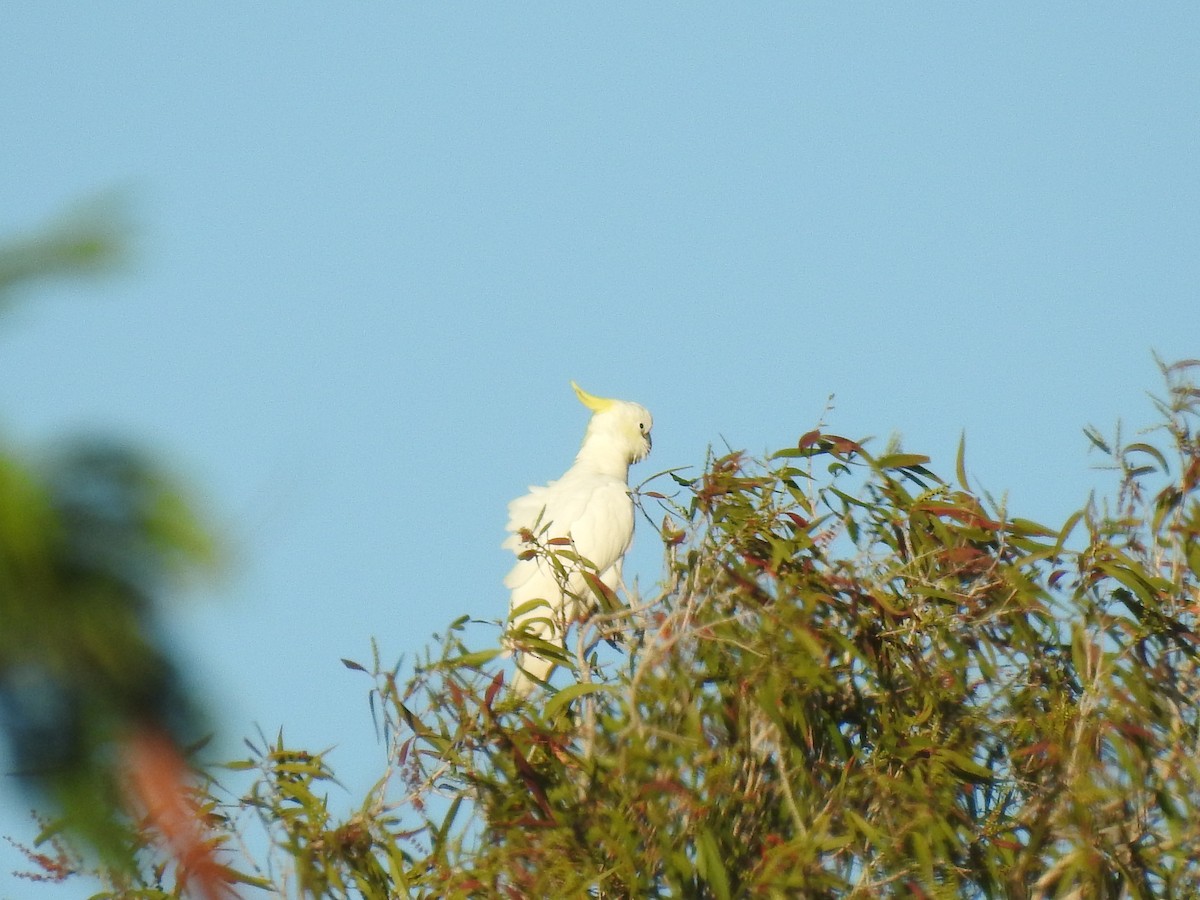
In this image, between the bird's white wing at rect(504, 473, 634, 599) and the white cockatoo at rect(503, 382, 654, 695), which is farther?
the bird's white wing at rect(504, 473, 634, 599)

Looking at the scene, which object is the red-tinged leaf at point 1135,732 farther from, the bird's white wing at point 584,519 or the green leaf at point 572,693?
the bird's white wing at point 584,519

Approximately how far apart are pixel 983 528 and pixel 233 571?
94.4 inches

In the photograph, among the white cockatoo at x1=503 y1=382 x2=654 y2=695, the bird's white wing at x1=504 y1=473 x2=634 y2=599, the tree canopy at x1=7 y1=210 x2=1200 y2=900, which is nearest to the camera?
the tree canopy at x1=7 y1=210 x2=1200 y2=900

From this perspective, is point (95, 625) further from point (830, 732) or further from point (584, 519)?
point (584, 519)

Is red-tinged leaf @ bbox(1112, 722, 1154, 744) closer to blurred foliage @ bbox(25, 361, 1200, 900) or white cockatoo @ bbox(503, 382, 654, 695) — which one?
blurred foliage @ bbox(25, 361, 1200, 900)

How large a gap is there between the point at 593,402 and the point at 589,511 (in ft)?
3.34

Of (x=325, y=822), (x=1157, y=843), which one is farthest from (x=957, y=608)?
(x=325, y=822)

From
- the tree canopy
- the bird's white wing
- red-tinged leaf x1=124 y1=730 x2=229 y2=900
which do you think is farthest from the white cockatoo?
red-tinged leaf x1=124 y1=730 x2=229 y2=900

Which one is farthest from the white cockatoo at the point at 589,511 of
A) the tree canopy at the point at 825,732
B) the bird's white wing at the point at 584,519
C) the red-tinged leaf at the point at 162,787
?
Result: the red-tinged leaf at the point at 162,787

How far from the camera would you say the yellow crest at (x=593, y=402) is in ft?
19.6

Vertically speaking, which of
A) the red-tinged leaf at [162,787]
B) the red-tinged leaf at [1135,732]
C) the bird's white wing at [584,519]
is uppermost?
the bird's white wing at [584,519]

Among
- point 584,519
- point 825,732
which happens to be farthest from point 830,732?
point 584,519

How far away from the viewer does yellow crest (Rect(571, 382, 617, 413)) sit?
5965 millimetres

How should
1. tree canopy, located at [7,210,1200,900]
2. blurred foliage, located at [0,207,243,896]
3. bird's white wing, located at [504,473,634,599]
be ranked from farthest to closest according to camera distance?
1. bird's white wing, located at [504,473,634,599]
2. tree canopy, located at [7,210,1200,900]
3. blurred foliage, located at [0,207,243,896]
